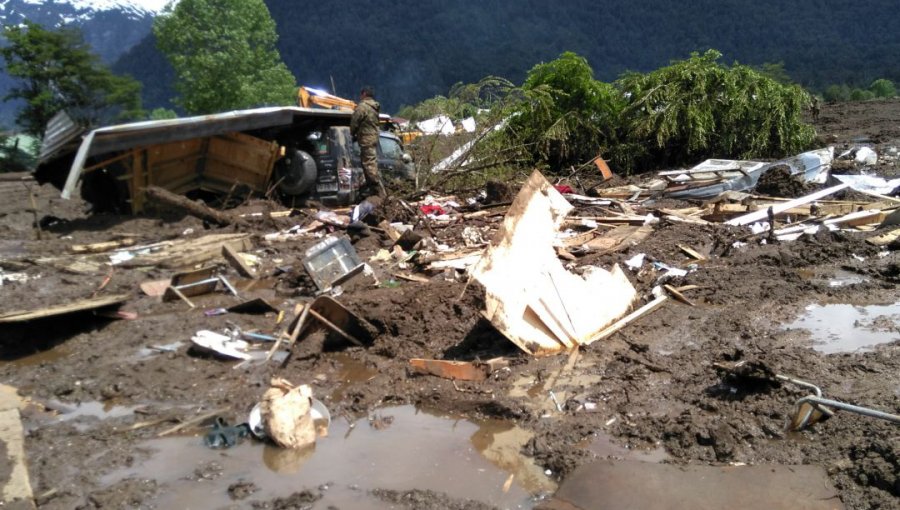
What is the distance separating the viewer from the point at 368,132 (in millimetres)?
11953

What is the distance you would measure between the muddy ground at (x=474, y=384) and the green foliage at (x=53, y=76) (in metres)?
20.8

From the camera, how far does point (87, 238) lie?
34.9 ft

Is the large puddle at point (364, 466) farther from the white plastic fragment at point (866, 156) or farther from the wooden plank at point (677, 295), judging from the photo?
the white plastic fragment at point (866, 156)

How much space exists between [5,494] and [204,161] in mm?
9208

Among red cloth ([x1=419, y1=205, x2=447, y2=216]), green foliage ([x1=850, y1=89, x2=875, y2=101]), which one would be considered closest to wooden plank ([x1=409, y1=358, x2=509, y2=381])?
red cloth ([x1=419, y1=205, x2=447, y2=216])

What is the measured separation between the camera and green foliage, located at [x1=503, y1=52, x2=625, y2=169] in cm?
1412

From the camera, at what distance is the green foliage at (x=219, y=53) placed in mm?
28031

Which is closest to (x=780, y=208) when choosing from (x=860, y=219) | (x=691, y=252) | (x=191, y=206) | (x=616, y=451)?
(x=860, y=219)

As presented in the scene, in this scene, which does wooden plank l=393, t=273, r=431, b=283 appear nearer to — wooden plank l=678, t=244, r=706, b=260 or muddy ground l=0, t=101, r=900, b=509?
muddy ground l=0, t=101, r=900, b=509

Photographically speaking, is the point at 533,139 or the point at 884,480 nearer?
the point at 884,480

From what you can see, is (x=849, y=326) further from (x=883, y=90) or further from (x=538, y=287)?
(x=883, y=90)

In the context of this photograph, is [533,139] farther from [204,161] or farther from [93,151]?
[93,151]

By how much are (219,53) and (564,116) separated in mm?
18678

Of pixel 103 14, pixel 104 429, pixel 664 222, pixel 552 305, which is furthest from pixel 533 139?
pixel 103 14
